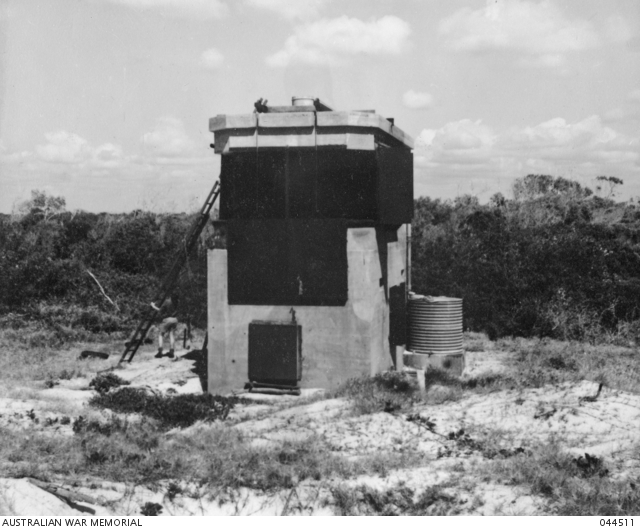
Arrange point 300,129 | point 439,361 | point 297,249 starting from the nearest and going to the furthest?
point 300,129, point 297,249, point 439,361

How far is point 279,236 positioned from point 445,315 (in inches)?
156

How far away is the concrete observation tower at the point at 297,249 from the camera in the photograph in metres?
11.1

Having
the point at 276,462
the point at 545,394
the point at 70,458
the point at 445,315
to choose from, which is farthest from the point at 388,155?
the point at 70,458

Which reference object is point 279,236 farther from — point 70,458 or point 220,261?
point 70,458

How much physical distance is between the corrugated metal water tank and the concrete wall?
1.33 m

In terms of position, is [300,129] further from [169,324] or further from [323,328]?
[169,324]

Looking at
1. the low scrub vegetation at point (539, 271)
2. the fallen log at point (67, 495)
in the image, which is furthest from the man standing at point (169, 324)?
the fallen log at point (67, 495)

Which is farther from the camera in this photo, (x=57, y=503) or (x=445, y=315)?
(x=445, y=315)

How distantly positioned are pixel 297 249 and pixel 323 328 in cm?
154

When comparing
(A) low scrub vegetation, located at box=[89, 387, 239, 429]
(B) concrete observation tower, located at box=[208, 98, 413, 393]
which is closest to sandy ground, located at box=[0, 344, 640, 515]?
(A) low scrub vegetation, located at box=[89, 387, 239, 429]

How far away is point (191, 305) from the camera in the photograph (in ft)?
63.4

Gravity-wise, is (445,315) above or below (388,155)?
below

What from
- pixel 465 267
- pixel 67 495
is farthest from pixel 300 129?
pixel 465 267

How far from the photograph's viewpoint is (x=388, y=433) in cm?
833
